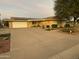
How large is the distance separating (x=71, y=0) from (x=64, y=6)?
2.20 metres

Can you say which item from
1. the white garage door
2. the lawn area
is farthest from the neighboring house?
the lawn area

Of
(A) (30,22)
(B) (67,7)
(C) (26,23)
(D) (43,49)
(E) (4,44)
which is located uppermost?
(B) (67,7)

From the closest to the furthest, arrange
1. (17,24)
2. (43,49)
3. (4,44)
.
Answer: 1. (43,49)
2. (4,44)
3. (17,24)

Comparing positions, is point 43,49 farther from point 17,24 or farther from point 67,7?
point 17,24

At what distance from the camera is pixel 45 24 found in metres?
51.4

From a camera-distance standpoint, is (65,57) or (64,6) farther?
(64,6)

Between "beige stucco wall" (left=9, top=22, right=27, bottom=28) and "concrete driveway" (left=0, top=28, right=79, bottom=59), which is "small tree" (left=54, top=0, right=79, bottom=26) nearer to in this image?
"concrete driveway" (left=0, top=28, right=79, bottom=59)

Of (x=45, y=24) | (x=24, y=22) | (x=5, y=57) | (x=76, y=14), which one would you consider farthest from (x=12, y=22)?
(x=5, y=57)

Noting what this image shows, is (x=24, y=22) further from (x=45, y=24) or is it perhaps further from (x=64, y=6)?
(x=64, y=6)

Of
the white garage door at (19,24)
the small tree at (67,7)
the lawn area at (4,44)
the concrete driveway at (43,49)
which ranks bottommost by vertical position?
the concrete driveway at (43,49)

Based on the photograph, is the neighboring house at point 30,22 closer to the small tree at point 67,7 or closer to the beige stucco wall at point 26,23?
the beige stucco wall at point 26,23

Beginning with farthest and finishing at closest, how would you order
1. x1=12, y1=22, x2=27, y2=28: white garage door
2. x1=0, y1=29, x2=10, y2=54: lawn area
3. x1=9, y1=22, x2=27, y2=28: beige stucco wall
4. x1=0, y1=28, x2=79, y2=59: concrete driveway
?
x1=12, y1=22, x2=27, y2=28: white garage door
x1=9, y1=22, x2=27, y2=28: beige stucco wall
x1=0, y1=29, x2=10, y2=54: lawn area
x1=0, y1=28, x2=79, y2=59: concrete driveway

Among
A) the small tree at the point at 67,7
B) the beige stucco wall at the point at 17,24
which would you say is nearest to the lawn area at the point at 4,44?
the small tree at the point at 67,7

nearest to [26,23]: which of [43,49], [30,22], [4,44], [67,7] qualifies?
[30,22]
